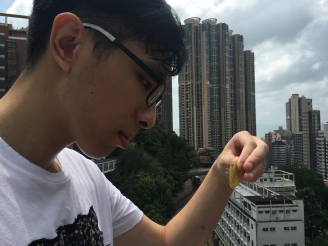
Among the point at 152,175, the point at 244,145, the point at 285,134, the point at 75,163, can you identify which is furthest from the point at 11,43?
the point at 285,134

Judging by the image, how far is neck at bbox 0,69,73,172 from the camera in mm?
335

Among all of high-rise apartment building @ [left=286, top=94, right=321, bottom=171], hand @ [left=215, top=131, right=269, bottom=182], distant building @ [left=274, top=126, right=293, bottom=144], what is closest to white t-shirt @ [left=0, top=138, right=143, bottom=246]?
hand @ [left=215, top=131, right=269, bottom=182]

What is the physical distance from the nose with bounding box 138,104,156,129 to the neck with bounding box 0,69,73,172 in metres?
0.13

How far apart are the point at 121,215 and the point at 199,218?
0.72ft

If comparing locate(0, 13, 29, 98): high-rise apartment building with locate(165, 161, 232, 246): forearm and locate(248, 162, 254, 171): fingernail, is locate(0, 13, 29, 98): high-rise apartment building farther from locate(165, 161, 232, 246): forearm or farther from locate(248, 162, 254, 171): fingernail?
locate(248, 162, 254, 171): fingernail

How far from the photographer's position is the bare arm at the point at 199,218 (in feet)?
1.93

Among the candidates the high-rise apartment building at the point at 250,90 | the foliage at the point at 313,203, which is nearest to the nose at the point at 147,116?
the high-rise apartment building at the point at 250,90

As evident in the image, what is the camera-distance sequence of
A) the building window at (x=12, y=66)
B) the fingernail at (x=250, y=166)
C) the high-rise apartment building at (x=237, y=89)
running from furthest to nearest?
the high-rise apartment building at (x=237, y=89)
the building window at (x=12, y=66)
the fingernail at (x=250, y=166)

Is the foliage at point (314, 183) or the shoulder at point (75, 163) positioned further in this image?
the foliage at point (314, 183)

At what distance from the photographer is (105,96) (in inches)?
14.1

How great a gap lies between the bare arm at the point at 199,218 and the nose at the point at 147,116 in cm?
26

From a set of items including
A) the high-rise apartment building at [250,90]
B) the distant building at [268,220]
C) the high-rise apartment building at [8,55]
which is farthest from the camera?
the high-rise apartment building at [250,90]

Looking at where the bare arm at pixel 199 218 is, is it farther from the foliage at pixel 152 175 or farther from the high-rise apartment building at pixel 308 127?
the high-rise apartment building at pixel 308 127

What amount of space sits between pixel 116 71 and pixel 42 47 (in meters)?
0.14
